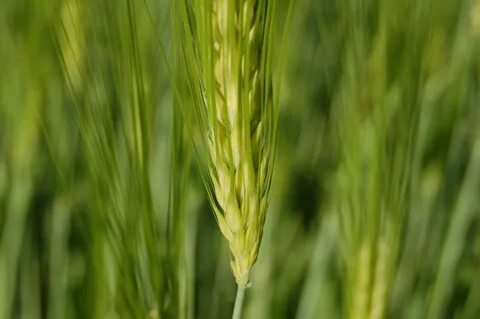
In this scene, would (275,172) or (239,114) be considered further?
(275,172)

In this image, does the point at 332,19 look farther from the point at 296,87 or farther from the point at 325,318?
the point at 325,318

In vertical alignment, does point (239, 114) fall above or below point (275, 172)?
above

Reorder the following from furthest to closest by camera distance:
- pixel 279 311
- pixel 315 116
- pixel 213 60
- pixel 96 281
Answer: pixel 315 116, pixel 279 311, pixel 96 281, pixel 213 60

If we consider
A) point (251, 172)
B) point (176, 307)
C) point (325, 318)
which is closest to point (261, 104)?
point (251, 172)
